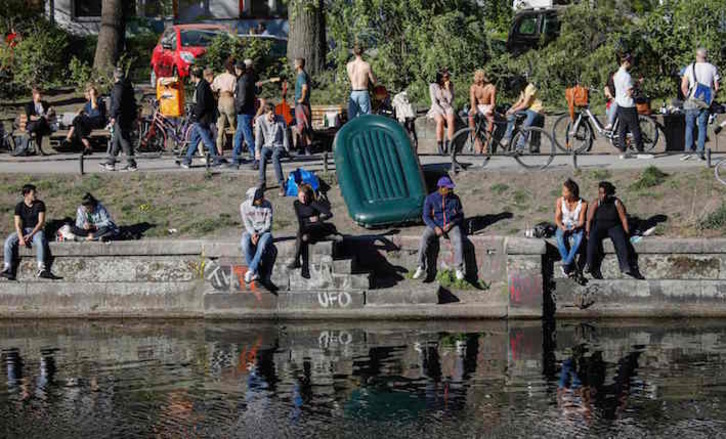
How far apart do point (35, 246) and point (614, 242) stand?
25.9 feet

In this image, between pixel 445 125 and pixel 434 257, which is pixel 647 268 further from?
pixel 445 125

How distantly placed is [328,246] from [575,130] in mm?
6563

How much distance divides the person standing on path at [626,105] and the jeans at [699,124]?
2.46ft

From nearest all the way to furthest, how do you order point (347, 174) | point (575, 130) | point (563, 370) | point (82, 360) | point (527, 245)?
1. point (563, 370)
2. point (82, 360)
3. point (527, 245)
4. point (347, 174)
5. point (575, 130)

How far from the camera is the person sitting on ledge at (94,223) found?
19.7 metres

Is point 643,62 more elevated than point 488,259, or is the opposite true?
point 643,62

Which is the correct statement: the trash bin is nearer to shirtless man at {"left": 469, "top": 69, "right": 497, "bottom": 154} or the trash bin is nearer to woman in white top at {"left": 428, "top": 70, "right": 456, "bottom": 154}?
woman in white top at {"left": 428, "top": 70, "right": 456, "bottom": 154}

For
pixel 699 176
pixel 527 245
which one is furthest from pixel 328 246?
pixel 699 176

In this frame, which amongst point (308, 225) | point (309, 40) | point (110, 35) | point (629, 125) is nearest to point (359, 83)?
point (629, 125)

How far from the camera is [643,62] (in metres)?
26.9

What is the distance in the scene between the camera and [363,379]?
15000 mm

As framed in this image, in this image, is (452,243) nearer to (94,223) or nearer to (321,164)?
(321,164)

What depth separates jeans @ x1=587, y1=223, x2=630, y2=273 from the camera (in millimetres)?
18125

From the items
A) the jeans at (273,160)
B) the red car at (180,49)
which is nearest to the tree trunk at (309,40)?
the red car at (180,49)
